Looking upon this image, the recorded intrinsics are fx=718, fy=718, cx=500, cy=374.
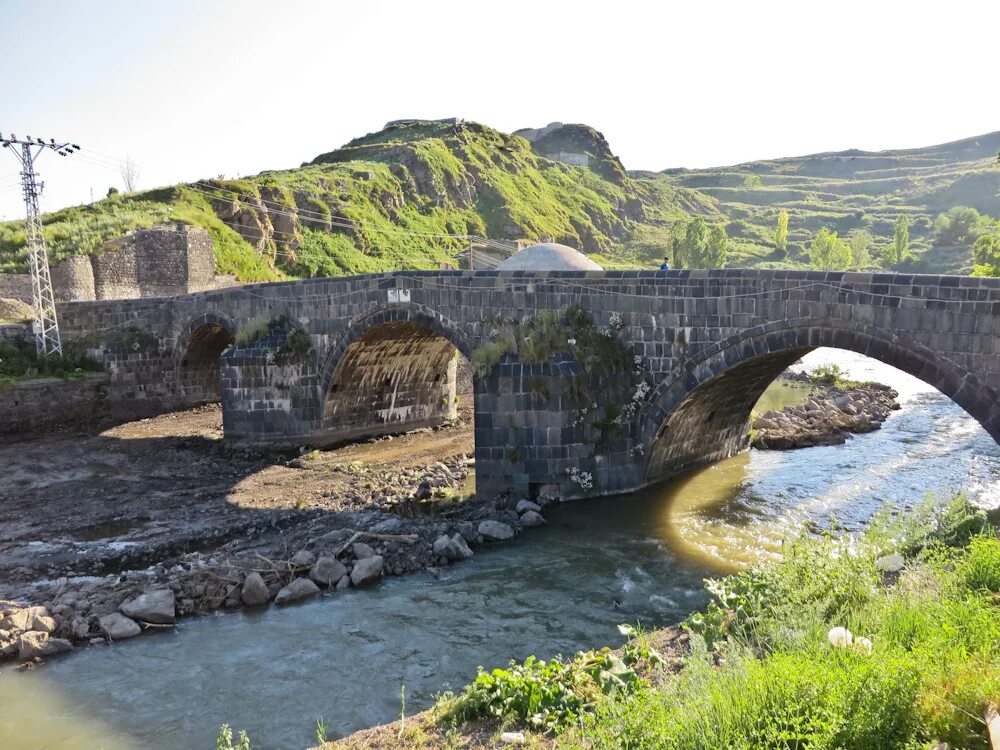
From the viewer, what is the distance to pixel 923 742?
435cm

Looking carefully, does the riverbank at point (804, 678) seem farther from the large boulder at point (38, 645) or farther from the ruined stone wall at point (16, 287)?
the ruined stone wall at point (16, 287)

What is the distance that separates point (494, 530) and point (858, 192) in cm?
12966

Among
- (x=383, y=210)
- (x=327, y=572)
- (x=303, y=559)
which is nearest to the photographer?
(x=327, y=572)

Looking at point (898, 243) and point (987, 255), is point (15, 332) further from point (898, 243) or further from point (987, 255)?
point (898, 243)

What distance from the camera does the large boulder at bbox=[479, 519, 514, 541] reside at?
13.7 meters

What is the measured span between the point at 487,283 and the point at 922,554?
11760 millimetres

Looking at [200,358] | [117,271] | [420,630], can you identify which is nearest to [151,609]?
[420,630]

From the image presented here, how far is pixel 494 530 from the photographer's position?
45.0 feet

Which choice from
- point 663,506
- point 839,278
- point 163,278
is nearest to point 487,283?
point 663,506

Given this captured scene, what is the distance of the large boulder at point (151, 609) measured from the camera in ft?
34.6

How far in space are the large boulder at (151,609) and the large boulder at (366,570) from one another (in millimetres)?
2756

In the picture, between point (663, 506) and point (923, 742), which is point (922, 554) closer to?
point (923, 742)

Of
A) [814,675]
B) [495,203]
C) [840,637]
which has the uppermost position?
[495,203]

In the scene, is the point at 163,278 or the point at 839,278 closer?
the point at 839,278
